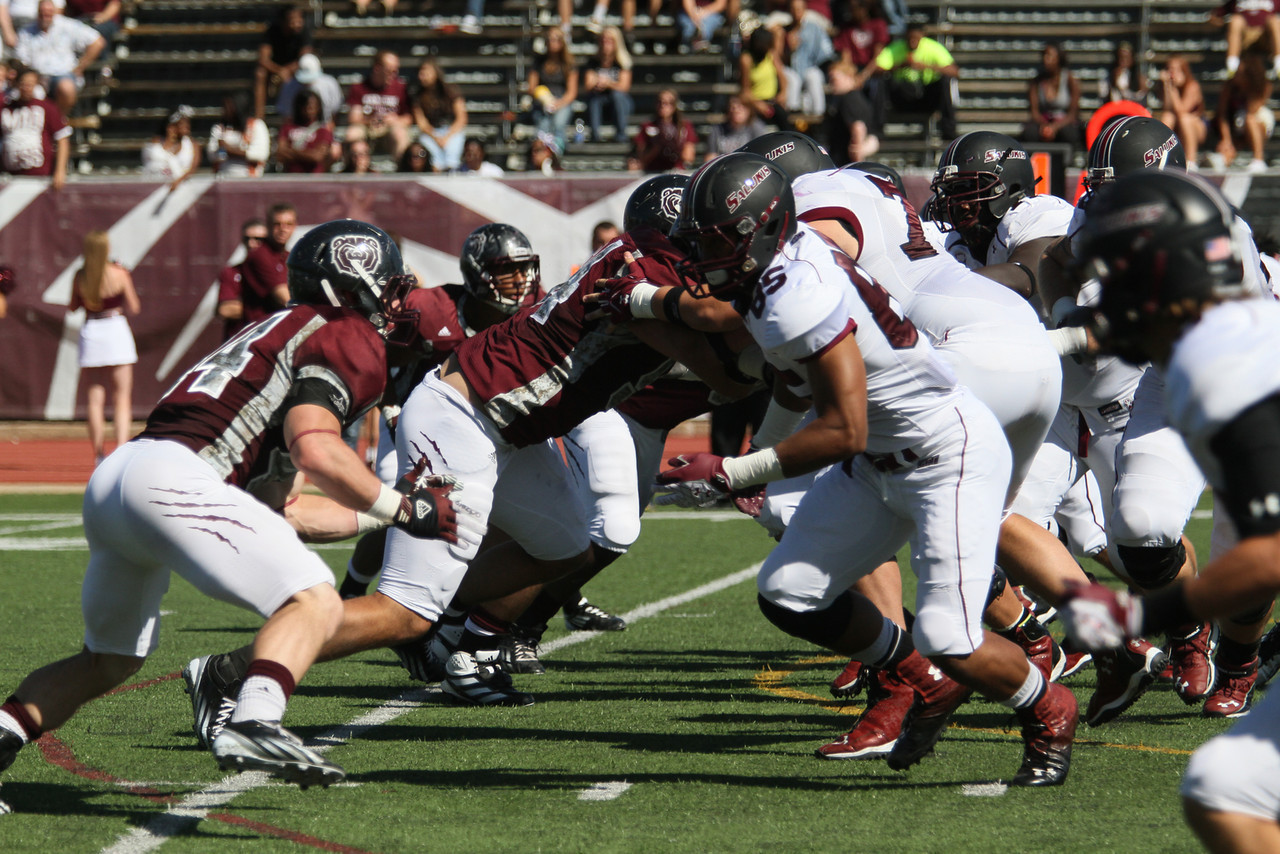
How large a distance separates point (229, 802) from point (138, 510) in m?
0.92

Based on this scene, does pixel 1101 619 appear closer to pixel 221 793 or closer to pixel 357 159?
pixel 221 793

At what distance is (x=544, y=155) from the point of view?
52.4 ft

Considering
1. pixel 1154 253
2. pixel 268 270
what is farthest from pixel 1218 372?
pixel 268 270

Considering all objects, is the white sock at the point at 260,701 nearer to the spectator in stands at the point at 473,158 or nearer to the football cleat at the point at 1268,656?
the football cleat at the point at 1268,656

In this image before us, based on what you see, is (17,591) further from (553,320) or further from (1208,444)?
(1208,444)

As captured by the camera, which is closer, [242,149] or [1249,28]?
[242,149]

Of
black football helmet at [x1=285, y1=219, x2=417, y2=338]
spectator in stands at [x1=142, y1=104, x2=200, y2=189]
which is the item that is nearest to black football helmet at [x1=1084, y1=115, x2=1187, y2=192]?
black football helmet at [x1=285, y1=219, x2=417, y2=338]

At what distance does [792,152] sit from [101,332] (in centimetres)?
955

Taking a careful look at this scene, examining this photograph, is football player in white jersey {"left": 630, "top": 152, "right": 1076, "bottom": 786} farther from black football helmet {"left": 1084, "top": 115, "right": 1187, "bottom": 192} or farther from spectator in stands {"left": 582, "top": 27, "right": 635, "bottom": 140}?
spectator in stands {"left": 582, "top": 27, "right": 635, "bottom": 140}

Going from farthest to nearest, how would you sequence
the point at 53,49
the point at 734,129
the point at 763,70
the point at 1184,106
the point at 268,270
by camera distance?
the point at 53,49 < the point at 763,70 < the point at 1184,106 < the point at 734,129 < the point at 268,270

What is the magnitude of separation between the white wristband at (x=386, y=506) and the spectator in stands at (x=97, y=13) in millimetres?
17507

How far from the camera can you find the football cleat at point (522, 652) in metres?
6.34

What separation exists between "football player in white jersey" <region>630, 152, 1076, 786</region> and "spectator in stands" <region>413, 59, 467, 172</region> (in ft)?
42.2

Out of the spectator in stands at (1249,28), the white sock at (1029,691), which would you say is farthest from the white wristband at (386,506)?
the spectator in stands at (1249,28)
